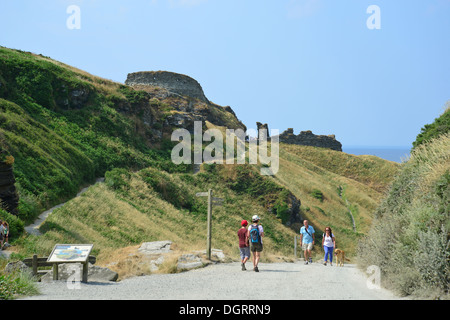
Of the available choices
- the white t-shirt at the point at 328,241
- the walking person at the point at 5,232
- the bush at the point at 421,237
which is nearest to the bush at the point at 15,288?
the walking person at the point at 5,232

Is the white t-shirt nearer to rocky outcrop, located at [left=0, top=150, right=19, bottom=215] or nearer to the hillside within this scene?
the hillside

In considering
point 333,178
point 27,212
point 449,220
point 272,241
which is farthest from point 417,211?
point 333,178

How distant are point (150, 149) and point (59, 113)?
374 inches

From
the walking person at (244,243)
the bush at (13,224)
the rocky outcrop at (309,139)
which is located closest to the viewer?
the walking person at (244,243)

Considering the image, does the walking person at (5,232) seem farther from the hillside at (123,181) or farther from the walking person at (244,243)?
the walking person at (244,243)

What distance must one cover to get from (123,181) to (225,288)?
2368cm

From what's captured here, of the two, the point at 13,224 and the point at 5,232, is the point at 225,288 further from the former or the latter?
the point at 13,224

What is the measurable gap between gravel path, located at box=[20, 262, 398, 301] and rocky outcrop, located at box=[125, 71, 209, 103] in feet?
171

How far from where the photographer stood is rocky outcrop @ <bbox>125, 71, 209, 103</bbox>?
62812 mm

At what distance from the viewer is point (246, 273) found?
531 inches

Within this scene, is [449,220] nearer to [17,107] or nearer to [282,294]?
[282,294]

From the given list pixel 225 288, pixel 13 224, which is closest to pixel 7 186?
pixel 13 224

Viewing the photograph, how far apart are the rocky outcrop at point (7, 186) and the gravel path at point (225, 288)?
7720 millimetres

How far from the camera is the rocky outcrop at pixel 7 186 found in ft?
56.5
